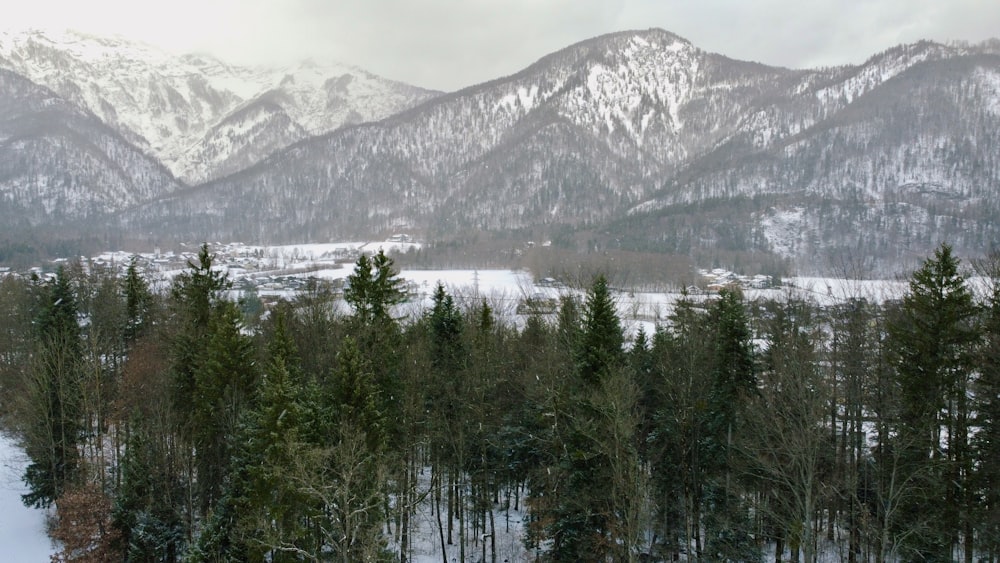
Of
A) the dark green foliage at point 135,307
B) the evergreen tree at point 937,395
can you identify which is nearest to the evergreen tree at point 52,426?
the dark green foliage at point 135,307

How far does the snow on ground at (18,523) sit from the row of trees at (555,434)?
142 centimetres

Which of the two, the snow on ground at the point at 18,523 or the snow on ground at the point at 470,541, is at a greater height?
the snow on ground at the point at 18,523

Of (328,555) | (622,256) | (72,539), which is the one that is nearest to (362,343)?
(328,555)

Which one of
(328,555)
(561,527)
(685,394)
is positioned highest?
(685,394)

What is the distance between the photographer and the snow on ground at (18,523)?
27.2 metres

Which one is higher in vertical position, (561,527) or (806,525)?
(806,525)

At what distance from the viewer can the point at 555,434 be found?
23578 millimetres

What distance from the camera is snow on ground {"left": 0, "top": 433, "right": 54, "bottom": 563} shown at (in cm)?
2720

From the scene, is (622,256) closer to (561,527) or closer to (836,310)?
(836,310)

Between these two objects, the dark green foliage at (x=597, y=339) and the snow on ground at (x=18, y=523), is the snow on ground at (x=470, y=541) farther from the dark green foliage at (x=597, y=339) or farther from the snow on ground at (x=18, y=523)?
the snow on ground at (x=18, y=523)

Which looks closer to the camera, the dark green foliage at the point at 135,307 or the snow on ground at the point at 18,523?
the snow on ground at the point at 18,523

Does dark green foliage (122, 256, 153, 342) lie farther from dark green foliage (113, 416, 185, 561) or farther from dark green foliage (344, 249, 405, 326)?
dark green foliage (344, 249, 405, 326)

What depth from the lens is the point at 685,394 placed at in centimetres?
2322

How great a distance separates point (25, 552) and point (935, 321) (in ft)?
132
